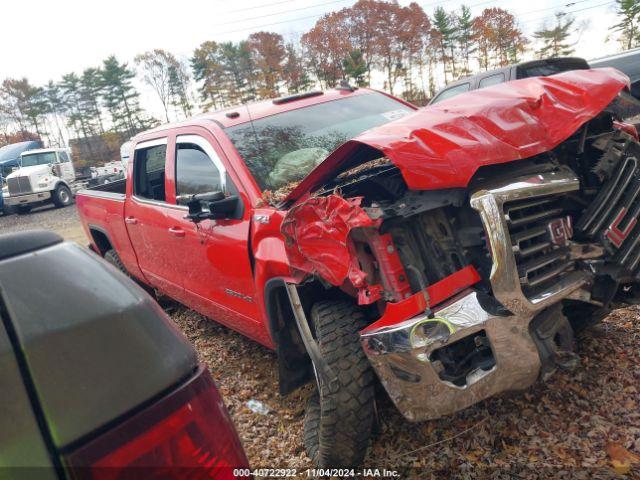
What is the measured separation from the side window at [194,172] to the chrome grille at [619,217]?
2173 mm

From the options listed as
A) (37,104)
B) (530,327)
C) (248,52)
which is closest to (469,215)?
(530,327)

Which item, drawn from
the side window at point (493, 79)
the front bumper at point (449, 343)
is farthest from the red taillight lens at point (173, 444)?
the side window at point (493, 79)

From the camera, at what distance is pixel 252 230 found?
2.82 meters

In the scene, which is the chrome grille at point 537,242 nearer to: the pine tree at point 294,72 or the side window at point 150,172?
the side window at point 150,172

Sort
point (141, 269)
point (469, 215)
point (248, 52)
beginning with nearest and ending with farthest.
→ 1. point (469, 215)
2. point (141, 269)
3. point (248, 52)

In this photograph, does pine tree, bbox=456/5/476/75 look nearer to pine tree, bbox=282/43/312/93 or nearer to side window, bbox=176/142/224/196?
A: pine tree, bbox=282/43/312/93

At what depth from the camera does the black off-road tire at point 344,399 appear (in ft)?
7.39

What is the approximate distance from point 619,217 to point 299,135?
2.05m

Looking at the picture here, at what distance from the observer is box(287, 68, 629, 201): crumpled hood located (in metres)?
2.05

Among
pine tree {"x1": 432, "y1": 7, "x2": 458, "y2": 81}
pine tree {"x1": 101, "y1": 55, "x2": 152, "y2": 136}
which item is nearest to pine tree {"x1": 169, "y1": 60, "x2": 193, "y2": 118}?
pine tree {"x1": 101, "y1": 55, "x2": 152, "y2": 136}

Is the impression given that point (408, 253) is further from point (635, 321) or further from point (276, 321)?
point (635, 321)

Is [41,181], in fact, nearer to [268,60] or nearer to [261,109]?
[261,109]

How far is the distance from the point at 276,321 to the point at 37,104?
57976 mm

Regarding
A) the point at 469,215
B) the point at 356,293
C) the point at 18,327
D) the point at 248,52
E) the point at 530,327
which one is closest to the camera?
the point at 18,327
